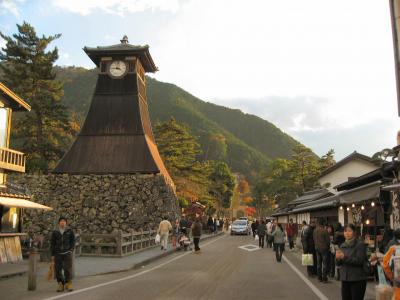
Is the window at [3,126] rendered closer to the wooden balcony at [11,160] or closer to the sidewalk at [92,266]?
the wooden balcony at [11,160]

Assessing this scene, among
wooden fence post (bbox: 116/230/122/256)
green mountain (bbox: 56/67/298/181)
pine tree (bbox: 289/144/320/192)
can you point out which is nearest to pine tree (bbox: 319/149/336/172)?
pine tree (bbox: 289/144/320/192)

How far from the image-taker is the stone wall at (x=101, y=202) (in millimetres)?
34250

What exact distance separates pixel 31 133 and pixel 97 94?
10.1m

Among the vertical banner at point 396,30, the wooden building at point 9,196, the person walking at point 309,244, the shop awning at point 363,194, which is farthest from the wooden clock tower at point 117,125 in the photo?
the vertical banner at point 396,30

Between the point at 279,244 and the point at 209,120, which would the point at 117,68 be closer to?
the point at 279,244

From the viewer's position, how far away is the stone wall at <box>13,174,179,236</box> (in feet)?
112

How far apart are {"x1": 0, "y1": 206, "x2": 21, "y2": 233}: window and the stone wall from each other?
1325 cm

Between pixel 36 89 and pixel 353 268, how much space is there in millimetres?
43003

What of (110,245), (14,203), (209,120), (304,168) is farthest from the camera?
(209,120)

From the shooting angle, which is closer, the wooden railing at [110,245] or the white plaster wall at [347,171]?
the wooden railing at [110,245]

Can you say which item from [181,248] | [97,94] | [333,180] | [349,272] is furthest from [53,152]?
[349,272]

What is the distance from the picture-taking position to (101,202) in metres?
34.7

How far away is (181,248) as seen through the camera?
26.9m

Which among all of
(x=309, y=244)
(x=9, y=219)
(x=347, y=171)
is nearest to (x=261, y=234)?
(x=309, y=244)
